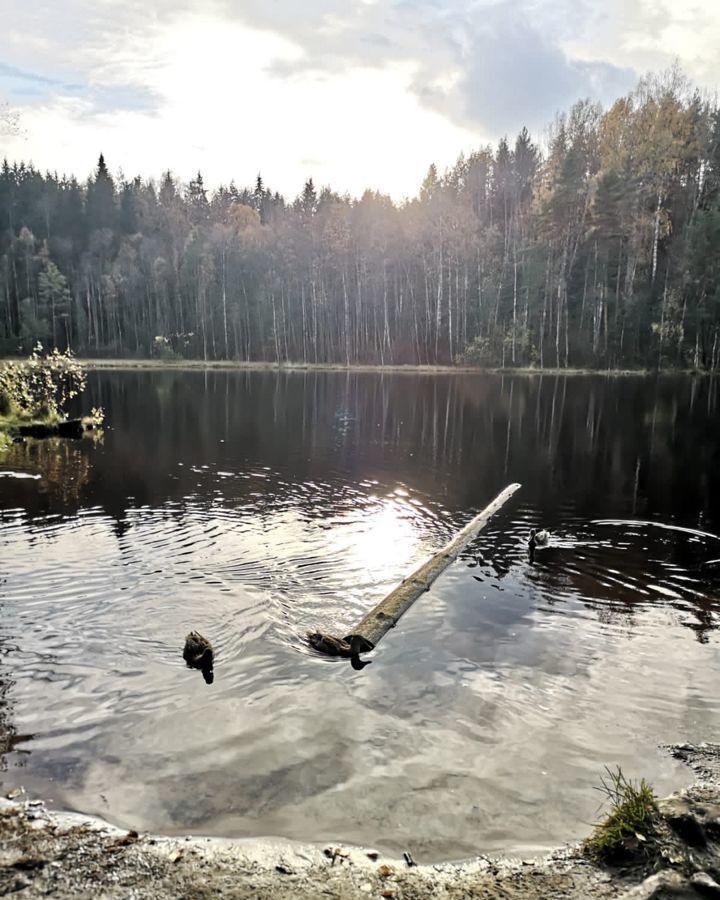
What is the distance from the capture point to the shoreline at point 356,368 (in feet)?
205

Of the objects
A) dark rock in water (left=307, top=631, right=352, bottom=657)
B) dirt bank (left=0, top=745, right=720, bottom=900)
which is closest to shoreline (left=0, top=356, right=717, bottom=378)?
dark rock in water (left=307, top=631, right=352, bottom=657)

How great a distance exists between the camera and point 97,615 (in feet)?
28.6

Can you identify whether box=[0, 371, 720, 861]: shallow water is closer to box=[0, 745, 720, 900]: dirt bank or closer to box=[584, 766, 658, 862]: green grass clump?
box=[0, 745, 720, 900]: dirt bank

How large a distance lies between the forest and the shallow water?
48813 millimetres

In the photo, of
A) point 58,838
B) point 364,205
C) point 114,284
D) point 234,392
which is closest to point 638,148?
point 364,205

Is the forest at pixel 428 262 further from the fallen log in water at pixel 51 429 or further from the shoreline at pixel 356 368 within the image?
the fallen log in water at pixel 51 429

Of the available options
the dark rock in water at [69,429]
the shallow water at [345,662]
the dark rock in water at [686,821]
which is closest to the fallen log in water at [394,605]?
the shallow water at [345,662]

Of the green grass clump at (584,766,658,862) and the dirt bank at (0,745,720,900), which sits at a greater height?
the green grass clump at (584,766,658,862)

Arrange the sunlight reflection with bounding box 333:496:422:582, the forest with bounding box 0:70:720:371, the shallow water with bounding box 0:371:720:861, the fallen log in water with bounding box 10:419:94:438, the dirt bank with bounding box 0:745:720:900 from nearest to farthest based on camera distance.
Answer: the dirt bank with bounding box 0:745:720:900, the shallow water with bounding box 0:371:720:861, the sunlight reflection with bounding box 333:496:422:582, the fallen log in water with bounding box 10:419:94:438, the forest with bounding box 0:70:720:371

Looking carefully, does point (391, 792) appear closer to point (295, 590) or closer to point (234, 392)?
point (295, 590)

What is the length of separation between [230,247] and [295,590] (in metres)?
82.8

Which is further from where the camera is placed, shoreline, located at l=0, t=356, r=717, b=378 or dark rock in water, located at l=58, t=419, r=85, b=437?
shoreline, located at l=0, t=356, r=717, b=378

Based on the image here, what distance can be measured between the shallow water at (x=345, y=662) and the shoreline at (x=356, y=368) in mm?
46687

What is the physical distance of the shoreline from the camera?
205 ft
